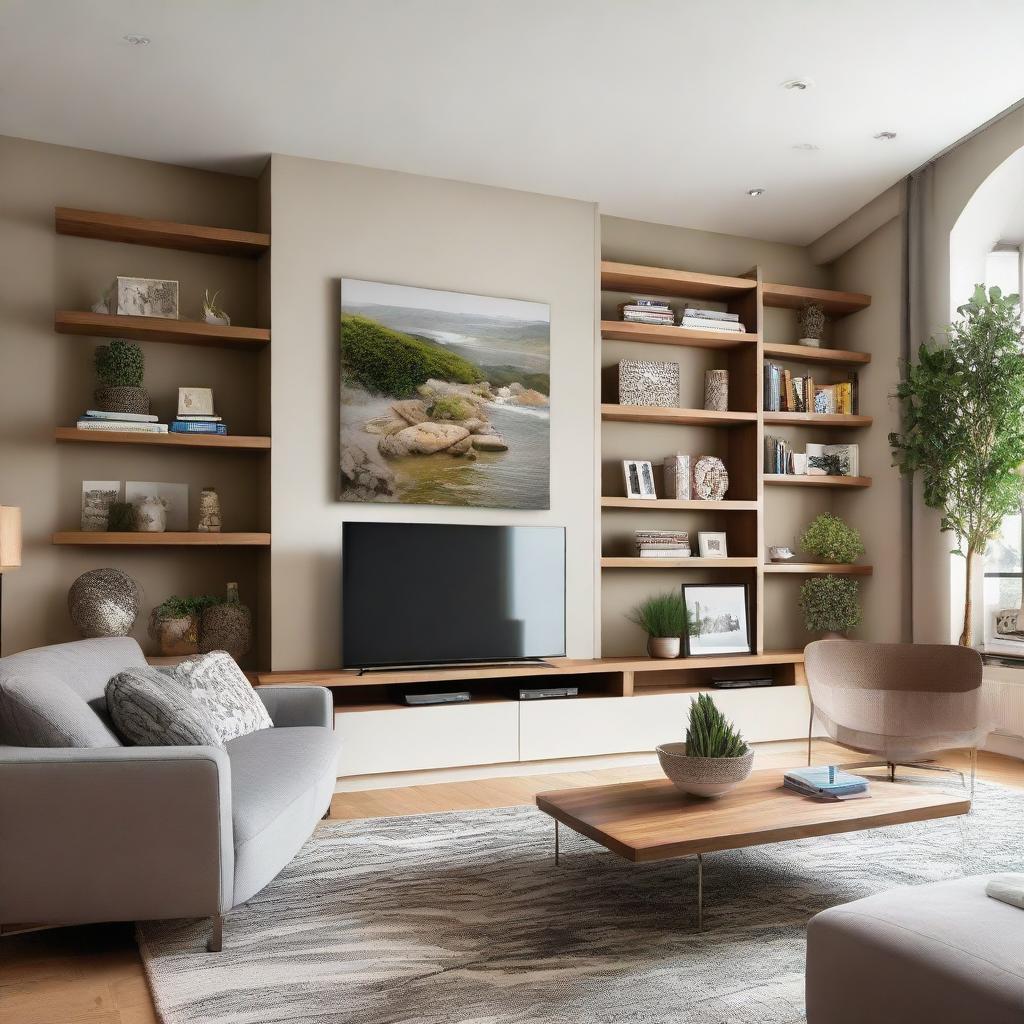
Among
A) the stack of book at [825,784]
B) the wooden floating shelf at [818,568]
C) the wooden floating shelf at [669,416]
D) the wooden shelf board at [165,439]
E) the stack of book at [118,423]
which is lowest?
the stack of book at [825,784]

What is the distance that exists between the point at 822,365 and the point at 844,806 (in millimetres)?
3838

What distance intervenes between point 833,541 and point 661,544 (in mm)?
1054

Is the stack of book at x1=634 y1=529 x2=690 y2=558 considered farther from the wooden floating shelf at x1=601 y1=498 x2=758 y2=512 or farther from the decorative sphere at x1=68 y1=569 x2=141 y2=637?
the decorative sphere at x1=68 y1=569 x2=141 y2=637

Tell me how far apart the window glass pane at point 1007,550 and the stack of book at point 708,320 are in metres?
1.80

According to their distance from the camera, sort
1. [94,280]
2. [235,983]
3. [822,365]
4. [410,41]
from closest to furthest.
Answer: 1. [235,983]
2. [410,41]
3. [94,280]
4. [822,365]

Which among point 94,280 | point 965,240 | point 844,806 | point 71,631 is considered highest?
point 965,240

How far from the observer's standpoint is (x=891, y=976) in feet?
5.75

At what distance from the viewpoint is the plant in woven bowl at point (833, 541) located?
18.7ft

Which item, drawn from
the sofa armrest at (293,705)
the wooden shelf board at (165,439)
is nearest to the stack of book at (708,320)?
the wooden shelf board at (165,439)

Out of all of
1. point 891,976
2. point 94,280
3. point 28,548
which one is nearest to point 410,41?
point 94,280

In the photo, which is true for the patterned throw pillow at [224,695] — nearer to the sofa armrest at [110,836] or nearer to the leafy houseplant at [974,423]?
the sofa armrest at [110,836]

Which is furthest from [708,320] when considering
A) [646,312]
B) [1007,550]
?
[1007,550]

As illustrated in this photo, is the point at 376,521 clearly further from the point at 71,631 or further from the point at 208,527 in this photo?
the point at 71,631

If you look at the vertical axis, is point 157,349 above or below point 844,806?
above
